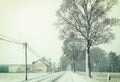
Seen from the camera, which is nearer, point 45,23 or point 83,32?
point 45,23

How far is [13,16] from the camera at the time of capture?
26.8ft

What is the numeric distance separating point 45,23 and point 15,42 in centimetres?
98

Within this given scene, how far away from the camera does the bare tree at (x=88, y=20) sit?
339 inches

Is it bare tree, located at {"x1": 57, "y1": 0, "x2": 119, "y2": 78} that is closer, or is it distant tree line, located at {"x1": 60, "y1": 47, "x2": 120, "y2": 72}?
distant tree line, located at {"x1": 60, "y1": 47, "x2": 120, "y2": 72}

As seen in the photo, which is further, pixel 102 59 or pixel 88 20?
pixel 102 59

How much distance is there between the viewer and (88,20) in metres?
8.80

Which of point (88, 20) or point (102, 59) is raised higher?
point (88, 20)

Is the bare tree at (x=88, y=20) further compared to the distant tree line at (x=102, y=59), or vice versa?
the bare tree at (x=88, y=20)

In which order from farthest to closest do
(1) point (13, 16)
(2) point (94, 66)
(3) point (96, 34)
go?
(2) point (94, 66) → (3) point (96, 34) → (1) point (13, 16)

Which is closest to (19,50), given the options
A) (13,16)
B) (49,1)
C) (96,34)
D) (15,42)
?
(15,42)

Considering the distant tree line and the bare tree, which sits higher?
the bare tree

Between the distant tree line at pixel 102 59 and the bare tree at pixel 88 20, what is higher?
the bare tree at pixel 88 20

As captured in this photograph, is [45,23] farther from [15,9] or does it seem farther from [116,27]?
[116,27]

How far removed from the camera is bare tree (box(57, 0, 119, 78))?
8.60 metres
